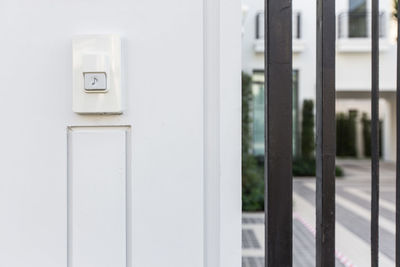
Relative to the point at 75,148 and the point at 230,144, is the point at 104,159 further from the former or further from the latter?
the point at 230,144

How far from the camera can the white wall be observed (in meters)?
0.57

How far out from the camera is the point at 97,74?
0.53m

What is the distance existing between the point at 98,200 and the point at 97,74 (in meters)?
0.23

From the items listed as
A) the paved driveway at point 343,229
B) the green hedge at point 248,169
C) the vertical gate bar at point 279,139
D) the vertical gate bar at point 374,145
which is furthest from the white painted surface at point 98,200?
the green hedge at point 248,169

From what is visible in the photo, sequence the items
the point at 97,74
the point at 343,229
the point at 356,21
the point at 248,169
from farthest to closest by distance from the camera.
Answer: the point at 356,21 → the point at 248,169 → the point at 343,229 → the point at 97,74

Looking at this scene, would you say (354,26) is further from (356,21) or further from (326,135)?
(326,135)

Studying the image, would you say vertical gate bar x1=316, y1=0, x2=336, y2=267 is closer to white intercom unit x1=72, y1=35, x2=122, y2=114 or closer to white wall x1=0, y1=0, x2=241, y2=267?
white wall x1=0, y1=0, x2=241, y2=267

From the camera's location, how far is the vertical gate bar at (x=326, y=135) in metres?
0.58

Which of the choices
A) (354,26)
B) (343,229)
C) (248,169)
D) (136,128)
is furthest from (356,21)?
(136,128)

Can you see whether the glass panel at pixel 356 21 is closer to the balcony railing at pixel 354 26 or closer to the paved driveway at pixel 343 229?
the balcony railing at pixel 354 26

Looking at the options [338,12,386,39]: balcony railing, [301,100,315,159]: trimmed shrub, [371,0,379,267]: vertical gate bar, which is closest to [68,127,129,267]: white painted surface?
[371,0,379,267]: vertical gate bar

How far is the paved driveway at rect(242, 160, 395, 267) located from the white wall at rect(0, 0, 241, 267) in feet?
7.92

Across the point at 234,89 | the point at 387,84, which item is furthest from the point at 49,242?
the point at 387,84

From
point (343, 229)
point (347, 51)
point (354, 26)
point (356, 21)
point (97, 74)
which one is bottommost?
point (343, 229)
